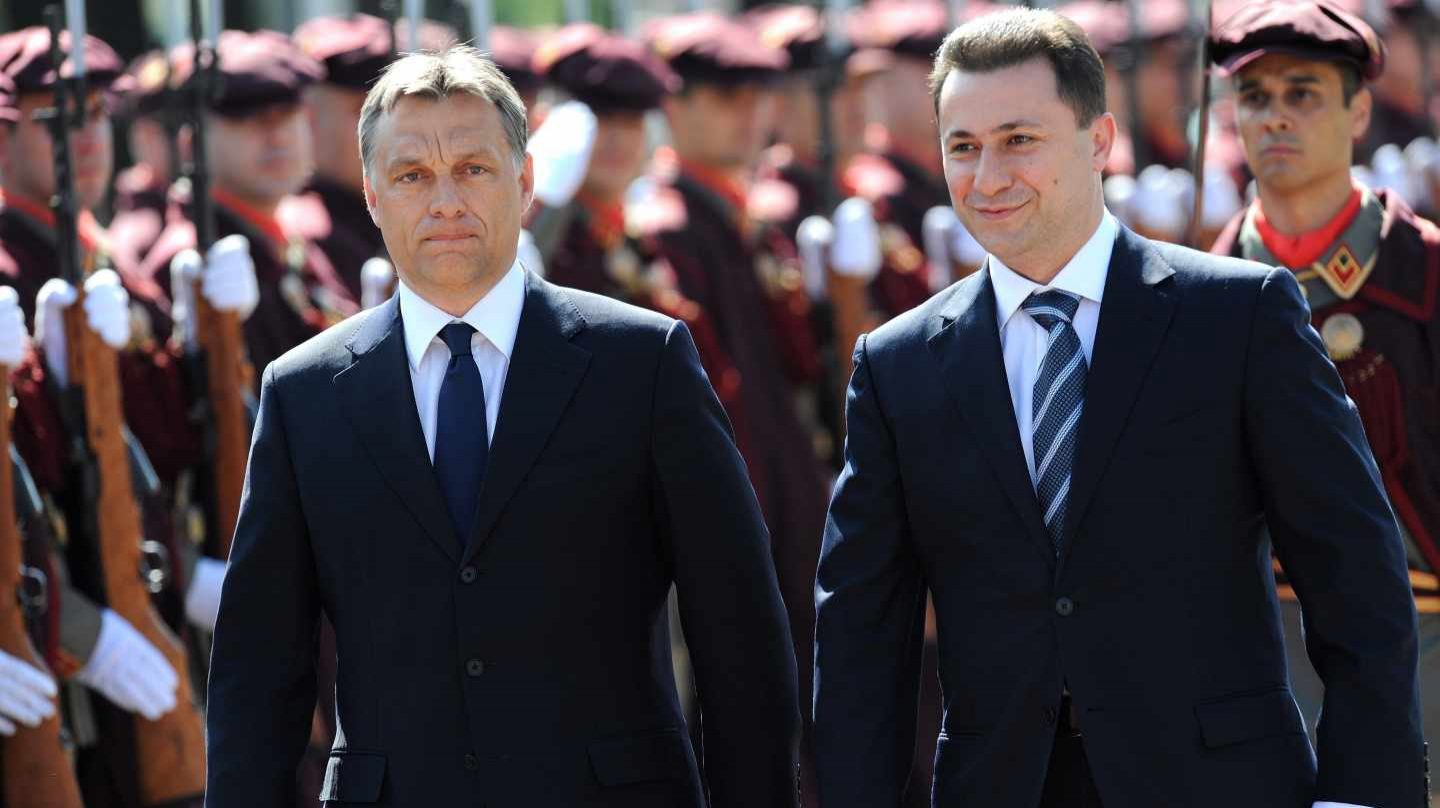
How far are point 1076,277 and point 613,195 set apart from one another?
15.7 ft

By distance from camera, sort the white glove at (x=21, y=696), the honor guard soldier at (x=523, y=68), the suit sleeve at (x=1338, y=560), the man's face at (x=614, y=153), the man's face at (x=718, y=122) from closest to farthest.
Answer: the suit sleeve at (x=1338, y=560)
the white glove at (x=21, y=696)
the man's face at (x=614, y=153)
the honor guard soldier at (x=523, y=68)
the man's face at (x=718, y=122)

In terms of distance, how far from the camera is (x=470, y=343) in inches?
149

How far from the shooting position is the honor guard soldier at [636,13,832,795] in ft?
28.2

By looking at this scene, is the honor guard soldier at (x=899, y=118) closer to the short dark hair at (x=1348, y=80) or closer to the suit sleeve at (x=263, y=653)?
the short dark hair at (x=1348, y=80)

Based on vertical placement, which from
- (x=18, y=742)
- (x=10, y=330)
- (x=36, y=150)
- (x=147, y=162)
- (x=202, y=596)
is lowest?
(x=18, y=742)

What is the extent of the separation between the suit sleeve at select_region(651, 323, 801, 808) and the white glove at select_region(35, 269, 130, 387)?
2684mm

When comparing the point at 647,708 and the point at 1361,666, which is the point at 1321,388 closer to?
the point at 1361,666

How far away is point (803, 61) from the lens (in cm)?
966

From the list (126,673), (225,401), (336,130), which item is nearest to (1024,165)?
(126,673)

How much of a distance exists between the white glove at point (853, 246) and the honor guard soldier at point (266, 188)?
Result: 1964 mm

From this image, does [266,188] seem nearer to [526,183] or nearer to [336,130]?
[336,130]

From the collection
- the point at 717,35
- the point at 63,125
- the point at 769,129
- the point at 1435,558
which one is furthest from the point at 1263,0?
the point at 769,129

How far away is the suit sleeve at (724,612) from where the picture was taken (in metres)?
3.71

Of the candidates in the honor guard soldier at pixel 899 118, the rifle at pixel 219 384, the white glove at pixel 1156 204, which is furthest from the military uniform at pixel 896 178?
the rifle at pixel 219 384
